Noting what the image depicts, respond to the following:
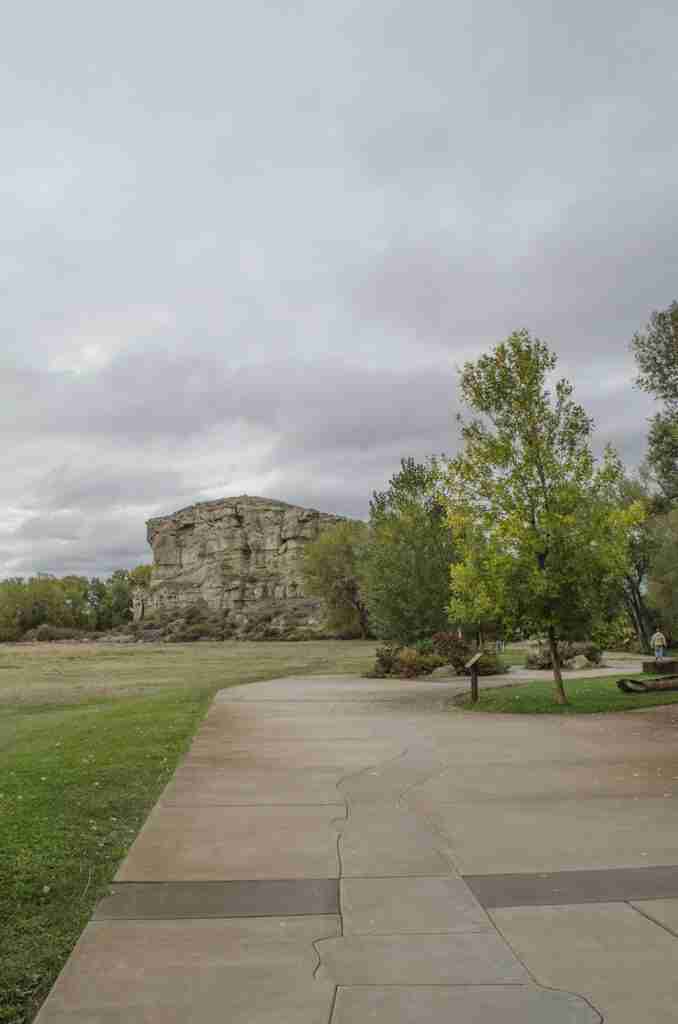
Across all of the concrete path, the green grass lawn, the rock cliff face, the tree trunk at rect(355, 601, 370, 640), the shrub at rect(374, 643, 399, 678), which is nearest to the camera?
the concrete path

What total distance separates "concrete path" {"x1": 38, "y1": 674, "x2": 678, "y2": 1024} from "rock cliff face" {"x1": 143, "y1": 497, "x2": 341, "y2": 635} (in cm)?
12679

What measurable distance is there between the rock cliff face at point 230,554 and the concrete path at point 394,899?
12679cm

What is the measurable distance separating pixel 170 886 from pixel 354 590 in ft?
232

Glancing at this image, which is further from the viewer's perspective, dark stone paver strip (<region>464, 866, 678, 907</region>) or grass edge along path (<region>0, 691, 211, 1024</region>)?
dark stone paver strip (<region>464, 866, 678, 907</region>)

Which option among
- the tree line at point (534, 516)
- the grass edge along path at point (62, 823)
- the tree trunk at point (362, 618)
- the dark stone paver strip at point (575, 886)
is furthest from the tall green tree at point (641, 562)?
the dark stone paver strip at point (575, 886)

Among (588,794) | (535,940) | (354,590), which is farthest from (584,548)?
(354,590)

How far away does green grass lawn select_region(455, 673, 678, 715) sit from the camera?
16.7 m

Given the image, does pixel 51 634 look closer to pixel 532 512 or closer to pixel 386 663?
pixel 386 663

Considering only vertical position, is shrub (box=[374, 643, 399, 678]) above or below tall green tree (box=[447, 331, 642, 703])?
below

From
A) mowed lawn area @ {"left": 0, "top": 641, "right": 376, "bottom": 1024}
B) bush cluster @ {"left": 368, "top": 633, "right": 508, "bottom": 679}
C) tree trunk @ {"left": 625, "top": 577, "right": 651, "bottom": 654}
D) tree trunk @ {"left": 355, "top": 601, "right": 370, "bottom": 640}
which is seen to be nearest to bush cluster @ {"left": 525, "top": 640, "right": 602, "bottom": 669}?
bush cluster @ {"left": 368, "top": 633, "right": 508, "bottom": 679}

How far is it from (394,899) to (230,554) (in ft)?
484

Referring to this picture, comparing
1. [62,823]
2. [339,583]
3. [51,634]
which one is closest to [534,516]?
[62,823]

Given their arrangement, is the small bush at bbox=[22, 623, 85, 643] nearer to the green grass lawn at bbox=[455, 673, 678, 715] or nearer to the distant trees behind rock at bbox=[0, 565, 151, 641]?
Answer: the distant trees behind rock at bbox=[0, 565, 151, 641]

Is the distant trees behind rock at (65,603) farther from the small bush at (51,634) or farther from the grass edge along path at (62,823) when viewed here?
the grass edge along path at (62,823)
